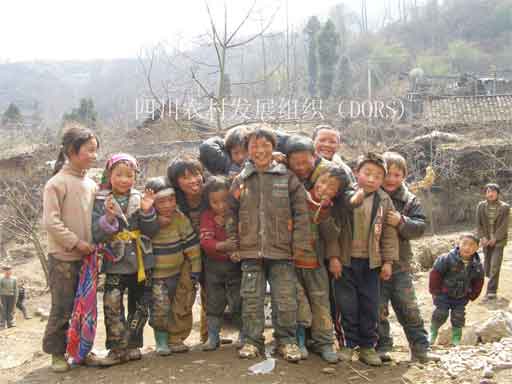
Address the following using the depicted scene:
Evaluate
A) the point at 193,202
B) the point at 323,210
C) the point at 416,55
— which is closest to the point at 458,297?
the point at 323,210

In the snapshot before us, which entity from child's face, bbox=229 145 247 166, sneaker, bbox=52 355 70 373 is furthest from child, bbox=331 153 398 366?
sneaker, bbox=52 355 70 373

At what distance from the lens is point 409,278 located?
3584 mm

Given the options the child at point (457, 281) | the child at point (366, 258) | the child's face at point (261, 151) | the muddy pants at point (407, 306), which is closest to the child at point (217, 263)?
the child's face at point (261, 151)

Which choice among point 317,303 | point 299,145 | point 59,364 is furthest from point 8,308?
point 299,145

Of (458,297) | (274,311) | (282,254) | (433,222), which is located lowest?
(433,222)

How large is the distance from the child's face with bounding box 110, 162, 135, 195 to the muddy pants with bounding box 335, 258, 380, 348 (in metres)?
1.59

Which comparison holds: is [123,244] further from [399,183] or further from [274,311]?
[399,183]

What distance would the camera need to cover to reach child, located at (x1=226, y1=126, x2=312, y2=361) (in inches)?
129

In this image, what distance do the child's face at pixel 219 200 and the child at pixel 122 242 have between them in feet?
1.35

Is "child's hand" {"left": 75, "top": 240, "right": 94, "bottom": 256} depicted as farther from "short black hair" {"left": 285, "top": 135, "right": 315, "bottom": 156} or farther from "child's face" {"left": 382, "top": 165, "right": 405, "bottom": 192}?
"child's face" {"left": 382, "top": 165, "right": 405, "bottom": 192}

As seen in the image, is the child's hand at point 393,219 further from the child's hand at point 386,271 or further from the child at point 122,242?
the child at point 122,242

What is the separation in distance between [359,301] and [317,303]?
290 millimetres

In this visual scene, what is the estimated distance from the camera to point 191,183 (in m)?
3.52

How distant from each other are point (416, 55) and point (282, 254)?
178 ft
